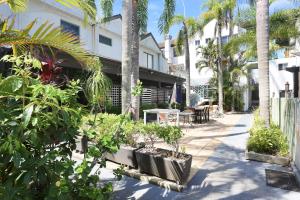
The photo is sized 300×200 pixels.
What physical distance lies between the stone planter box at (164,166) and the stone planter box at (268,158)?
260 centimetres

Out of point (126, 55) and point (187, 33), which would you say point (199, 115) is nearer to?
point (126, 55)

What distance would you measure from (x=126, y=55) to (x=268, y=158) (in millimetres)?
4987

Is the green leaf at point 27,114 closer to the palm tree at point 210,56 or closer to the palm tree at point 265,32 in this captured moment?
the palm tree at point 265,32

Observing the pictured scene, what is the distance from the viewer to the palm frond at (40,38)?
3.58 metres

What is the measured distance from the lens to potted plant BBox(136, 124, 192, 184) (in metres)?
4.91

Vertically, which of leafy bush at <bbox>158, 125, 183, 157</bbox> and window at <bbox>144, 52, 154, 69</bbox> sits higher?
window at <bbox>144, 52, 154, 69</bbox>

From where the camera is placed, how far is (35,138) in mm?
2543

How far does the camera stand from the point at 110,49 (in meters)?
19.4

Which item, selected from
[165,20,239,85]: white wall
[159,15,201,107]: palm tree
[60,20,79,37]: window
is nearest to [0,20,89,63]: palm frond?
[60,20,79,37]: window

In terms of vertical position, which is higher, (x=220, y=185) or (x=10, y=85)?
(x=10, y=85)

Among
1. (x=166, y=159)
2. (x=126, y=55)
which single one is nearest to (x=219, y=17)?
(x=126, y=55)

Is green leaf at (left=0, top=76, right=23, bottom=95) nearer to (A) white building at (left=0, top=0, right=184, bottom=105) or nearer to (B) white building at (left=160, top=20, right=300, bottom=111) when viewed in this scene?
(A) white building at (left=0, top=0, right=184, bottom=105)

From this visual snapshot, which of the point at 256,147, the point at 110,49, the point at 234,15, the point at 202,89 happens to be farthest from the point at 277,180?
the point at 202,89

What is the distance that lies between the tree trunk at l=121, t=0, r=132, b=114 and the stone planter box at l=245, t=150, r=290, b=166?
3779mm
